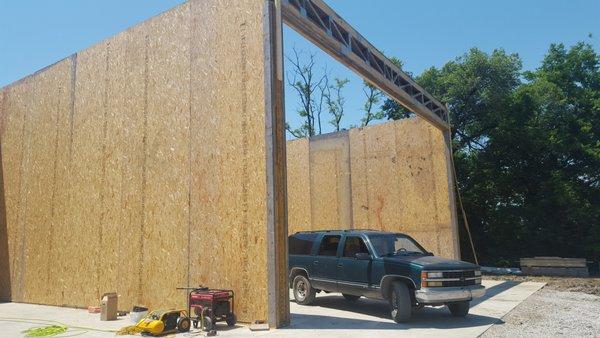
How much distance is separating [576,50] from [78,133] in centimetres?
2346

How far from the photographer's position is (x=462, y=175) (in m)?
22.8

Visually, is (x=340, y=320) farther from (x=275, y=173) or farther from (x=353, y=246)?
(x=275, y=173)

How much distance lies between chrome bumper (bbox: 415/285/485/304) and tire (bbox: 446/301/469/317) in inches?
21.4

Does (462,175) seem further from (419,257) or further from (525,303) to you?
(419,257)

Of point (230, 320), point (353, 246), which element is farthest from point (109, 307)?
point (353, 246)

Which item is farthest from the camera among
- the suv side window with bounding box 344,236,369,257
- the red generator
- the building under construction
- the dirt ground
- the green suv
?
the dirt ground

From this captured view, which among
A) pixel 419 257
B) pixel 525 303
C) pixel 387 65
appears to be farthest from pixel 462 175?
pixel 419 257

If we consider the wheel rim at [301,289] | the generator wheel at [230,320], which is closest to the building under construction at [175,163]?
the generator wheel at [230,320]

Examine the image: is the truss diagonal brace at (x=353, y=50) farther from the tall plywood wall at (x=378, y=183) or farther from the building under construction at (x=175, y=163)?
the tall plywood wall at (x=378, y=183)

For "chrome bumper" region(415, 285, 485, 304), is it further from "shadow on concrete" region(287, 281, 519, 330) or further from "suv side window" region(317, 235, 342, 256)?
"suv side window" region(317, 235, 342, 256)

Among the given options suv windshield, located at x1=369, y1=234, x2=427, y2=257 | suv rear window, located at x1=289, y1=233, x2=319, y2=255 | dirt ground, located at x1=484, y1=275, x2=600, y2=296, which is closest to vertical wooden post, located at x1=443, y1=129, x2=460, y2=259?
dirt ground, located at x1=484, y1=275, x2=600, y2=296

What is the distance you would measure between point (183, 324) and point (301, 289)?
381 centimetres

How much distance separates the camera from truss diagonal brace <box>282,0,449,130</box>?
10305mm

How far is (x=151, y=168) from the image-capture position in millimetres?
10633
